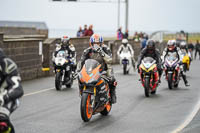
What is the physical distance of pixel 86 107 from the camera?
30.3 ft

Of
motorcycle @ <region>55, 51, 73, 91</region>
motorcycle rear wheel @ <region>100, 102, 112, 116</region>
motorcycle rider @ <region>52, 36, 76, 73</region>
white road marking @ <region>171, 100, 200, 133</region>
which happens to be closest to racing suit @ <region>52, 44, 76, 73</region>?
motorcycle rider @ <region>52, 36, 76, 73</region>

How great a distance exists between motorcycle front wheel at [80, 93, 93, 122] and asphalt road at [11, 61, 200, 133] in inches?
5.1

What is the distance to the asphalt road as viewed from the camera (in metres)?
9.09

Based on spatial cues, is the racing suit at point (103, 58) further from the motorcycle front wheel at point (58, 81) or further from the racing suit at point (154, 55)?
the motorcycle front wheel at point (58, 81)

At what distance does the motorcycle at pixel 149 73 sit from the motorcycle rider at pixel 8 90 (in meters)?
9.47

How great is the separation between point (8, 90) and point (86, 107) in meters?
4.45

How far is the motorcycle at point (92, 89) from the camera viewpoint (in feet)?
30.4

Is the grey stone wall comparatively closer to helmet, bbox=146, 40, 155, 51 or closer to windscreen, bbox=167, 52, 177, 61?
helmet, bbox=146, 40, 155, 51

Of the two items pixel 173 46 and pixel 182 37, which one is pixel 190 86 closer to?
pixel 173 46

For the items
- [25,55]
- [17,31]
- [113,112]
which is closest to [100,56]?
[113,112]

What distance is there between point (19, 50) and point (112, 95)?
30.3 ft

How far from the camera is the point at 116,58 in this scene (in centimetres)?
3322

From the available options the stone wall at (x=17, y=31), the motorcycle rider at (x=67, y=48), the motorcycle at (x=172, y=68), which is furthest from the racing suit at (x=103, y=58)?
the stone wall at (x=17, y=31)

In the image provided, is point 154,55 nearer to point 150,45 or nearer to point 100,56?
point 150,45
